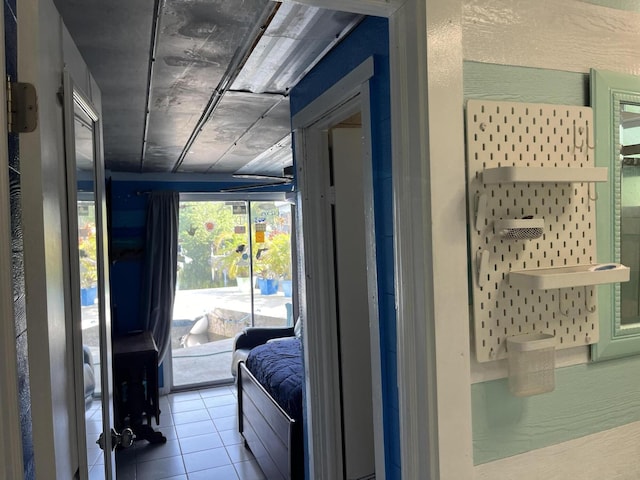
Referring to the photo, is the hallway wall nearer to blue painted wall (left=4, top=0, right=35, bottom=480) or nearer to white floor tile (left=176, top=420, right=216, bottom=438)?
blue painted wall (left=4, top=0, right=35, bottom=480)

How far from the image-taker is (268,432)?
3.22 meters

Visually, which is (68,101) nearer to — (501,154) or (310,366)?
(501,154)

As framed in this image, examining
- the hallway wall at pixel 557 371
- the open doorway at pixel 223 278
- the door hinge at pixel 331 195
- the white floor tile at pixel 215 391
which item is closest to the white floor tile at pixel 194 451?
the white floor tile at pixel 215 391

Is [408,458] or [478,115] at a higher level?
[478,115]

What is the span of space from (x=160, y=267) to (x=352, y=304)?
12.0 feet

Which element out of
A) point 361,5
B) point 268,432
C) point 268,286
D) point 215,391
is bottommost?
point 215,391

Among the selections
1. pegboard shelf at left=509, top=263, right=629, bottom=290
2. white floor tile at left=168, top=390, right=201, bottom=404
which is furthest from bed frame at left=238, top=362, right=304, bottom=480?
pegboard shelf at left=509, top=263, right=629, bottom=290

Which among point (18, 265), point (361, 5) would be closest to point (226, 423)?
point (18, 265)

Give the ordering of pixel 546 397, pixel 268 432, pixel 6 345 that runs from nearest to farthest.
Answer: pixel 6 345
pixel 546 397
pixel 268 432

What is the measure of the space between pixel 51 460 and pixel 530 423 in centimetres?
110

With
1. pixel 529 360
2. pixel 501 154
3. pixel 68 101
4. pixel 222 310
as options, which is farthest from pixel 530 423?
pixel 222 310

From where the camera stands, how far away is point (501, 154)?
3.67 ft

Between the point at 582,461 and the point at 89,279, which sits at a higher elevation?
the point at 89,279

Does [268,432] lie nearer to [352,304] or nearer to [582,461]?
[352,304]
